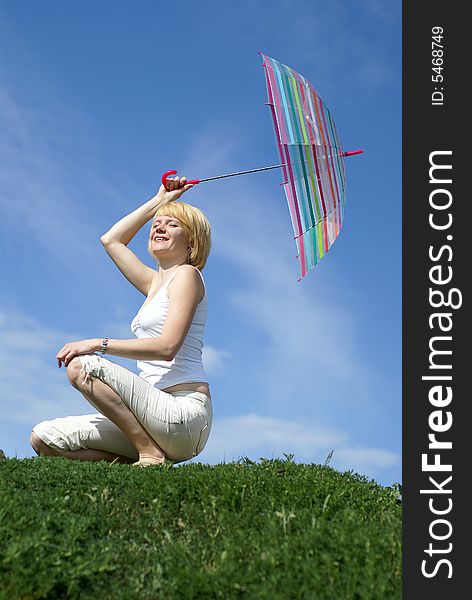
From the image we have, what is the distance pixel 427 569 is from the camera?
4422 mm

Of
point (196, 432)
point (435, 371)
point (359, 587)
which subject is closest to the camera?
point (359, 587)

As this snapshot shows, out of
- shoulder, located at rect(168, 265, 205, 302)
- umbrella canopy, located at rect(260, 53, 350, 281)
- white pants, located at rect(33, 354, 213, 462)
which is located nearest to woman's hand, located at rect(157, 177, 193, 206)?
shoulder, located at rect(168, 265, 205, 302)

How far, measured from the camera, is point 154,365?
23.1 ft

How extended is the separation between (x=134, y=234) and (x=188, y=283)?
1.31 meters

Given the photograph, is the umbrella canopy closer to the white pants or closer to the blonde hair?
the blonde hair

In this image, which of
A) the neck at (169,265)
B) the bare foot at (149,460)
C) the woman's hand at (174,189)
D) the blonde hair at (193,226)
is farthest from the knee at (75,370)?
the woman's hand at (174,189)

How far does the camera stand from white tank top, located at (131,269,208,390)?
22.9 feet

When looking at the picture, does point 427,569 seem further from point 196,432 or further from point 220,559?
point 196,432

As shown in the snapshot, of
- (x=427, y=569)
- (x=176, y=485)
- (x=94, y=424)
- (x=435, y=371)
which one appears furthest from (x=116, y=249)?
(x=427, y=569)

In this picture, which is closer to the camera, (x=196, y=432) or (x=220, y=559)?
(x=220, y=559)

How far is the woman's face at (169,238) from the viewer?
730 centimetres

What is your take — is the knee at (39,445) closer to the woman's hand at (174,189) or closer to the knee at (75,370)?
the knee at (75,370)

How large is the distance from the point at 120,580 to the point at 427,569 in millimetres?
1851

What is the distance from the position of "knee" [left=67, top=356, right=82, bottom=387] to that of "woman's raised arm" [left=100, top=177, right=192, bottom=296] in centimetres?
148
